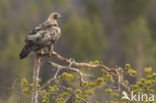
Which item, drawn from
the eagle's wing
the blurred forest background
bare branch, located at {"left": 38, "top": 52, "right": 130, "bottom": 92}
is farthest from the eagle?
the blurred forest background

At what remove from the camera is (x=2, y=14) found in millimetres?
82375

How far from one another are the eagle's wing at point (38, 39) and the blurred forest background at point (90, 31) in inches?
1159

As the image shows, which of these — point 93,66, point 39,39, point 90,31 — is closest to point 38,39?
point 39,39

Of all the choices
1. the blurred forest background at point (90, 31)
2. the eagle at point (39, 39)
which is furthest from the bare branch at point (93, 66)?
the blurred forest background at point (90, 31)

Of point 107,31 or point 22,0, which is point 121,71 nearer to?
point 107,31

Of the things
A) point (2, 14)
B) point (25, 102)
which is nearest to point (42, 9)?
point (2, 14)

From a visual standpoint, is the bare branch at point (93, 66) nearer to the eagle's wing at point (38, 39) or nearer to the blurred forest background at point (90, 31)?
the eagle's wing at point (38, 39)

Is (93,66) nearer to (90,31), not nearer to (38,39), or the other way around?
(38,39)

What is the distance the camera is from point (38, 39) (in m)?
12.8

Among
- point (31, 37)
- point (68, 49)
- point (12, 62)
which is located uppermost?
point (68, 49)

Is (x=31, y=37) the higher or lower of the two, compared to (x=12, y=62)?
lower

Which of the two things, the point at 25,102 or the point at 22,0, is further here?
the point at 22,0

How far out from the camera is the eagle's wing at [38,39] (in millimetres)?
12734

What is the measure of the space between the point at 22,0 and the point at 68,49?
31.5 meters
